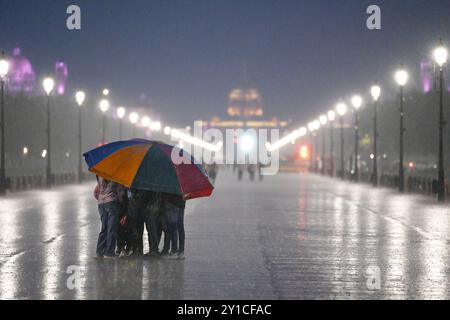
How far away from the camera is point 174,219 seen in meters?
18.0

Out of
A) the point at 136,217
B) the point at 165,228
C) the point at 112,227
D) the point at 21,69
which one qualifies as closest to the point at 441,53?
the point at 165,228

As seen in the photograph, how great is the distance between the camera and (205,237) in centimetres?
2327

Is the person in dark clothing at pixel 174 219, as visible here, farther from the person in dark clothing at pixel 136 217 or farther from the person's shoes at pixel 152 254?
the person in dark clothing at pixel 136 217

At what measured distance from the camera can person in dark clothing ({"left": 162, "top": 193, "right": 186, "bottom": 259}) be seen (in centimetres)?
1777

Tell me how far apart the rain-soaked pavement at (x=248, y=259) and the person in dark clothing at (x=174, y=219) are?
0.28 meters

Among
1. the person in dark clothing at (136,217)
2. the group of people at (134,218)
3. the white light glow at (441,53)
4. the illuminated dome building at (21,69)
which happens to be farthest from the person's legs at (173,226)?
the illuminated dome building at (21,69)

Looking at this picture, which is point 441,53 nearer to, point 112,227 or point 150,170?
point 112,227

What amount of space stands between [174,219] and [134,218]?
24.4 inches

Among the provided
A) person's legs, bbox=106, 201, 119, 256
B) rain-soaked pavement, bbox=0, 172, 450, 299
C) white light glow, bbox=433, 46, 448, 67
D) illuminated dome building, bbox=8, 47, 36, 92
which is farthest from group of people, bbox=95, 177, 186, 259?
illuminated dome building, bbox=8, 47, 36, 92

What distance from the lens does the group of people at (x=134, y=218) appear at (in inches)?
696
